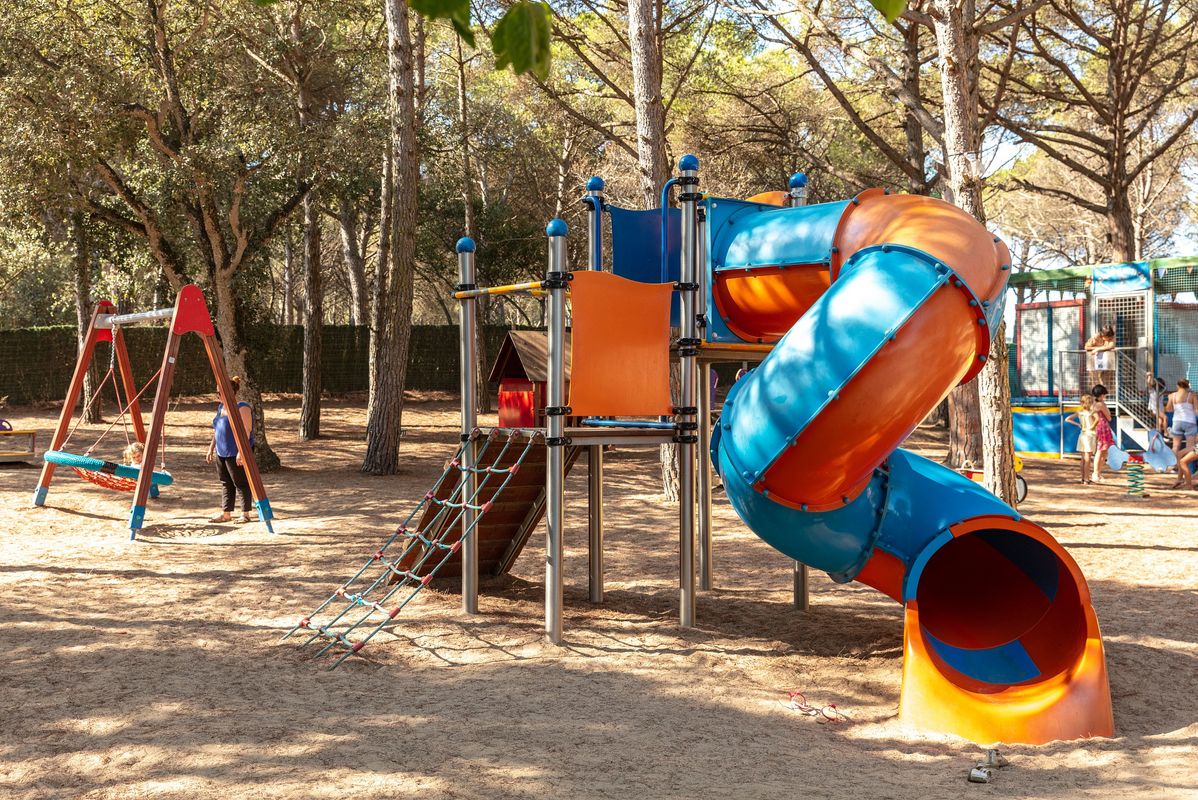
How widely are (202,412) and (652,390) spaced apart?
817 inches

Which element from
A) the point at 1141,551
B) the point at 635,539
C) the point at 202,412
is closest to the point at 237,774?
the point at 635,539

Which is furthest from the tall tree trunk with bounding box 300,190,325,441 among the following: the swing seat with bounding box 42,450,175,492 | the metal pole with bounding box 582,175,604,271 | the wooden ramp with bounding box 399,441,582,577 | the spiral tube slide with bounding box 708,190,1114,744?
the spiral tube slide with bounding box 708,190,1114,744

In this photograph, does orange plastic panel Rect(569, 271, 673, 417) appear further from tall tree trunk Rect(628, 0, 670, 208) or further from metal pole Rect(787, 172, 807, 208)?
tall tree trunk Rect(628, 0, 670, 208)

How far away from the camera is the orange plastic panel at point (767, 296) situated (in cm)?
675

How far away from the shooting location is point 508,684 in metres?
6.24

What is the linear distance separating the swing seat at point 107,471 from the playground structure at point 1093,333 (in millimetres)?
14604

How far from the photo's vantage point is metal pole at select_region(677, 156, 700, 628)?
7.44 metres

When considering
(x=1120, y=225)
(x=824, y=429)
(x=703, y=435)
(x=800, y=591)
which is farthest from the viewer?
(x=1120, y=225)

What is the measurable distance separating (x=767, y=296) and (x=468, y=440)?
94.1 inches

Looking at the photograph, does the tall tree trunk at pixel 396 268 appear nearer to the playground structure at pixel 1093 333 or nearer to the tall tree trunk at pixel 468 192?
the tall tree trunk at pixel 468 192

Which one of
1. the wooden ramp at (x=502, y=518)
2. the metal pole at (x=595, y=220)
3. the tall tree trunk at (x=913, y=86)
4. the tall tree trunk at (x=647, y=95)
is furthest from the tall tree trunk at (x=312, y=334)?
the metal pole at (x=595, y=220)

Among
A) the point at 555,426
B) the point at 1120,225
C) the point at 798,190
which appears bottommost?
the point at 555,426

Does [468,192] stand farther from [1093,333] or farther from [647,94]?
[1093,333]

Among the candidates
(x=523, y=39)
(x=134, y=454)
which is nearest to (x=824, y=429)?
(x=523, y=39)
